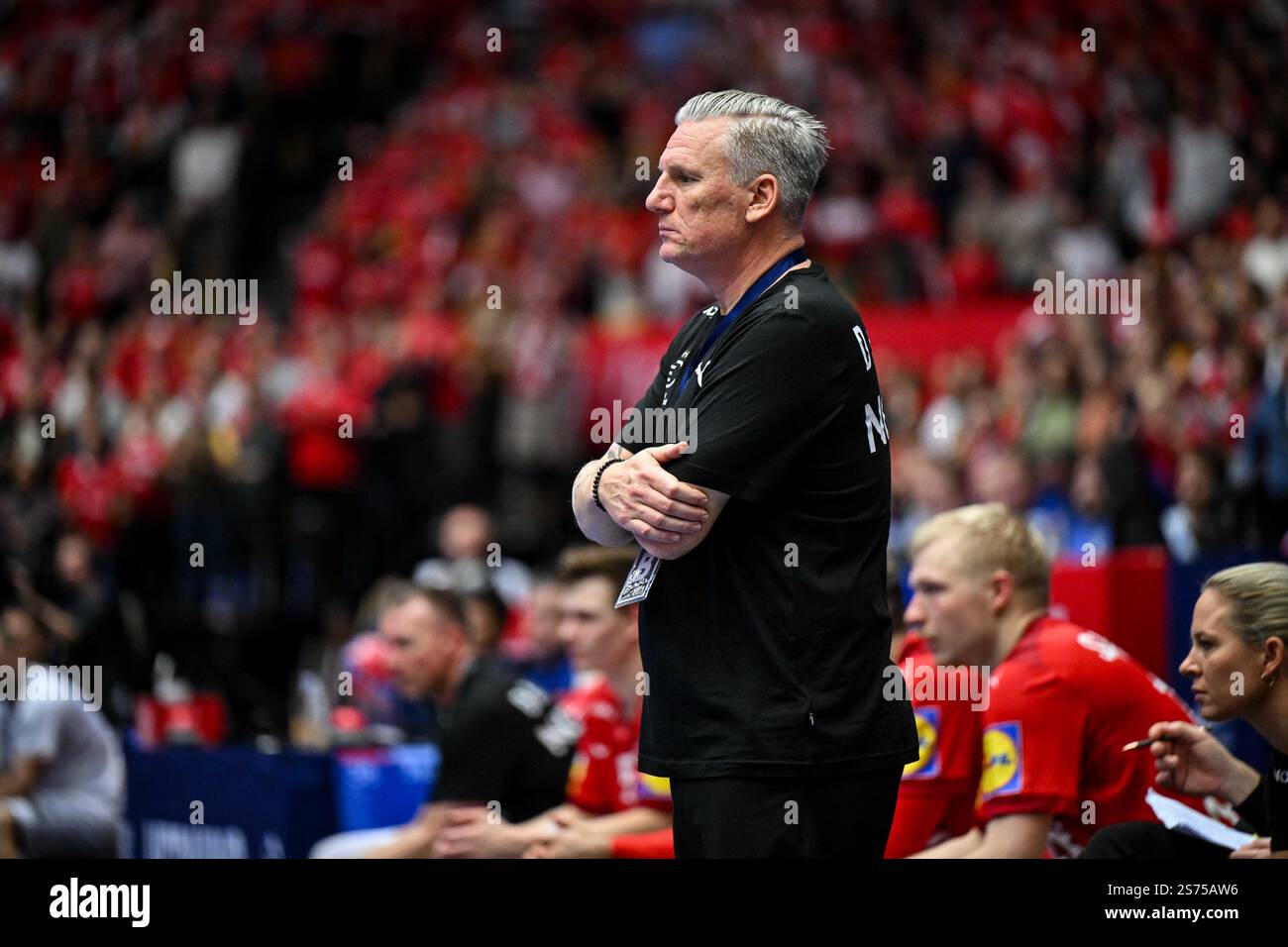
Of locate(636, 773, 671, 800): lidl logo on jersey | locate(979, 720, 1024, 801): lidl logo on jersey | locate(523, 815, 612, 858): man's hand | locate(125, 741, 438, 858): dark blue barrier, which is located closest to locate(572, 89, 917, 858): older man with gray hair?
locate(979, 720, 1024, 801): lidl logo on jersey

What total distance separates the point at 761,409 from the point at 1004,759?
63.2 inches

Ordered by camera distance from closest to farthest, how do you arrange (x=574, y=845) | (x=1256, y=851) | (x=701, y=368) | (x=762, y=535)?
(x=762, y=535) < (x=701, y=368) < (x=1256, y=851) < (x=574, y=845)

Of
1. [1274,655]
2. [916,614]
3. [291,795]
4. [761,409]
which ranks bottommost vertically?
[291,795]

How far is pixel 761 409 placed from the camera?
10.8ft

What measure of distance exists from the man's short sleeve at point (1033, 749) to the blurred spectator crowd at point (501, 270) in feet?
11.2

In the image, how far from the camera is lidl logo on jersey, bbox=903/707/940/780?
4840mm

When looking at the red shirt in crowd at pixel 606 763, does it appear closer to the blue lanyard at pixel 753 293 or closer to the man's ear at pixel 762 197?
the blue lanyard at pixel 753 293

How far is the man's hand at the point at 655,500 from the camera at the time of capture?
3.22 metres

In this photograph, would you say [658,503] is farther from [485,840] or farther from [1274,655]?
[485,840]

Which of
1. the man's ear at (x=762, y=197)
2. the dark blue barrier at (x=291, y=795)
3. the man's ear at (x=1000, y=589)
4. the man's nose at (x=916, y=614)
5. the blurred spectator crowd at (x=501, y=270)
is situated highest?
the blurred spectator crowd at (x=501, y=270)

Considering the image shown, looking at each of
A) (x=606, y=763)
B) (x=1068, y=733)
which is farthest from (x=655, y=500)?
(x=606, y=763)

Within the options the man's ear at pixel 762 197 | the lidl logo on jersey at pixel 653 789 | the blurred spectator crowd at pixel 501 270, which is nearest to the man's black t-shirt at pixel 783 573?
the man's ear at pixel 762 197
